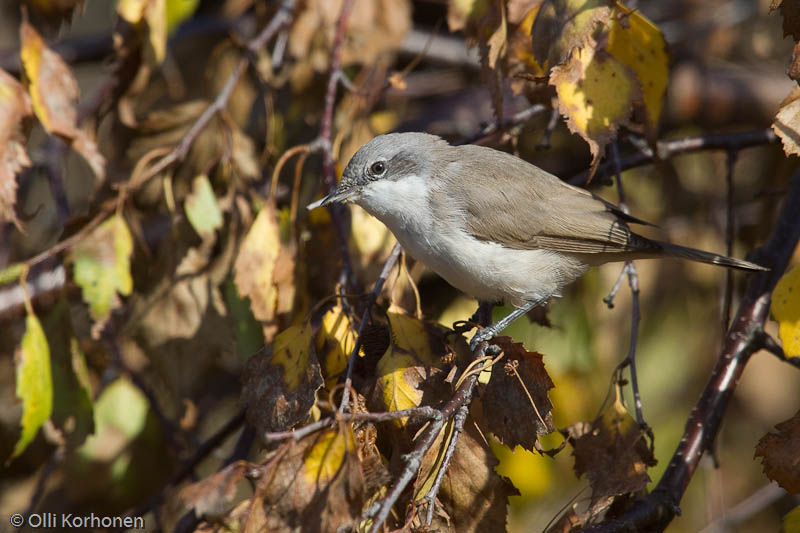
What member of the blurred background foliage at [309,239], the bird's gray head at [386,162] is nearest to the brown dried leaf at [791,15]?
the blurred background foliage at [309,239]

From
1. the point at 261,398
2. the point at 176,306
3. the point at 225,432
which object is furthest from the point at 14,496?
the point at 261,398

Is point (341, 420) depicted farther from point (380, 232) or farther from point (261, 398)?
point (380, 232)

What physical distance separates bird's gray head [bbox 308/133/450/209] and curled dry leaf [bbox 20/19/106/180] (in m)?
1.06

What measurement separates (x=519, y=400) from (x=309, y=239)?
1390mm

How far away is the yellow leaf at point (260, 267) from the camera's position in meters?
2.74

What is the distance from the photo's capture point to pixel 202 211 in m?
3.03

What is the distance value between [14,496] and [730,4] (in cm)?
570

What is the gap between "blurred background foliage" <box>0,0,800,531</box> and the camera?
10.3 ft

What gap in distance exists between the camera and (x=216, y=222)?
9.96 feet

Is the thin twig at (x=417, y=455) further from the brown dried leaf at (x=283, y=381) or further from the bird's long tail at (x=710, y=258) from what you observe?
the bird's long tail at (x=710, y=258)

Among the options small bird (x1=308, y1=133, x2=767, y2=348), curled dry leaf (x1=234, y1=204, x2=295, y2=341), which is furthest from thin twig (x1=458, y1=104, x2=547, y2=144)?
curled dry leaf (x1=234, y1=204, x2=295, y2=341)

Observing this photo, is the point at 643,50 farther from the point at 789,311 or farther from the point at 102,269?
the point at 102,269

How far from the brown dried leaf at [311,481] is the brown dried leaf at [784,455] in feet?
4.09

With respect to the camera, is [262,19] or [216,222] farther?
[262,19]
